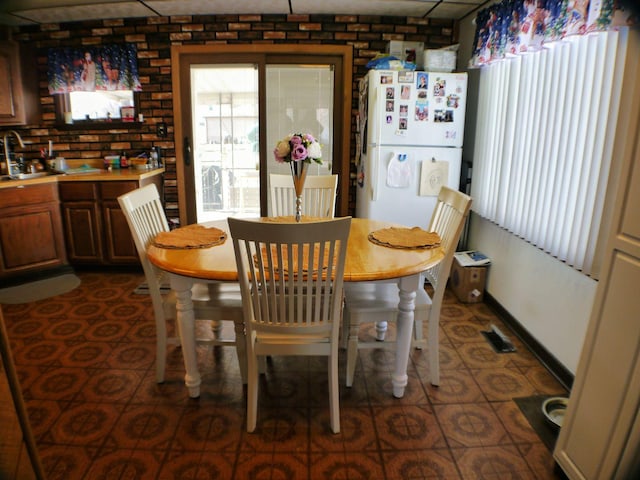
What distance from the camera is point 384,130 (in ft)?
11.0

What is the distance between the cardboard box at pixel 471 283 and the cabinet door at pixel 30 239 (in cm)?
336

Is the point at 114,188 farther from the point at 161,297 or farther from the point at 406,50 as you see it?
the point at 406,50

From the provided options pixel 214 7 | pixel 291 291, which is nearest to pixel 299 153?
pixel 291 291

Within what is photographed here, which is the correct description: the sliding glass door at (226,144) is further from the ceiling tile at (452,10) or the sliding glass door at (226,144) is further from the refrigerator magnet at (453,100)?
the refrigerator magnet at (453,100)

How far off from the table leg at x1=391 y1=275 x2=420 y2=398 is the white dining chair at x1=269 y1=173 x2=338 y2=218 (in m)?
1.03

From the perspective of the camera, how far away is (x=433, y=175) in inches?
135

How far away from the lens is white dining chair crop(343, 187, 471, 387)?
6.81 feet

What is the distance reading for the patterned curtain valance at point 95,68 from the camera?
3.97 m

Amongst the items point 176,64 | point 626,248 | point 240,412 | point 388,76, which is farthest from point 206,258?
point 176,64

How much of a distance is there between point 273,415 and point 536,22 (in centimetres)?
246

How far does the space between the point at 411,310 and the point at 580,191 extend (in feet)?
3.40

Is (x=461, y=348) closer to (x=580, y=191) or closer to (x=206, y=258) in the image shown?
(x=580, y=191)

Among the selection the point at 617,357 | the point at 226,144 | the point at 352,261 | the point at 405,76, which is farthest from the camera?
the point at 226,144

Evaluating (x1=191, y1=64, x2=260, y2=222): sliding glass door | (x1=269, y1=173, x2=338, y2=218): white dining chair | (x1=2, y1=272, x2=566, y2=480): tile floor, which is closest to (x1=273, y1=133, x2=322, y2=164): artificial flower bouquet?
(x1=269, y1=173, x2=338, y2=218): white dining chair
